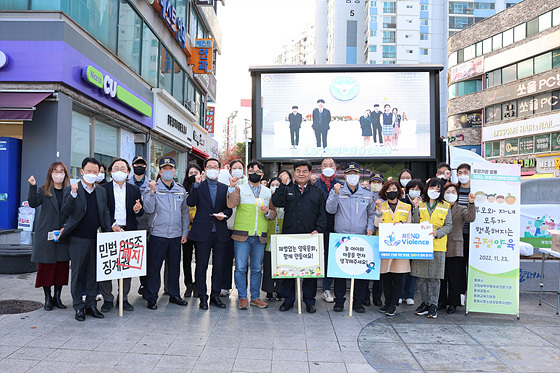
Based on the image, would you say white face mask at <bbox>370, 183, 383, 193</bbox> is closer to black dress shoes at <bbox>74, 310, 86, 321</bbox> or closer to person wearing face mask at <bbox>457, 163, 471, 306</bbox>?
person wearing face mask at <bbox>457, 163, 471, 306</bbox>

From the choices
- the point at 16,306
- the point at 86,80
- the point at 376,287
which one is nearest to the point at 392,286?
the point at 376,287

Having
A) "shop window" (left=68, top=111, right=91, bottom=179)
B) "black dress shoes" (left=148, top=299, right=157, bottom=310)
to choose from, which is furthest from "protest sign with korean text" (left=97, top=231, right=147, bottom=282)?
"shop window" (left=68, top=111, right=91, bottom=179)

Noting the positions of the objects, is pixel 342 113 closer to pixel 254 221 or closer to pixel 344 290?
pixel 254 221

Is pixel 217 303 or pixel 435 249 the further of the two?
pixel 217 303

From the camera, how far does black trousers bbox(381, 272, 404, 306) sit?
19.1 ft

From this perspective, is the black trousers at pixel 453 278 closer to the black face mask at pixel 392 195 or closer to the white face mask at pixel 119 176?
the black face mask at pixel 392 195

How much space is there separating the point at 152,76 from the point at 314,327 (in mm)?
13499

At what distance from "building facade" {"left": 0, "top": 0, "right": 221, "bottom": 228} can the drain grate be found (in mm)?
4001

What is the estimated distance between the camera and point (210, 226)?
5.91m

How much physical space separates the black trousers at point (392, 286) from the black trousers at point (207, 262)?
7.72 feet

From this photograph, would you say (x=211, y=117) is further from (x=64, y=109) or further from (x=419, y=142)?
(x=419, y=142)

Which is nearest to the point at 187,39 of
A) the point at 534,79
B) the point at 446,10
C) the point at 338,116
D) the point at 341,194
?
the point at 338,116

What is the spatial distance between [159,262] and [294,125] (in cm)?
405

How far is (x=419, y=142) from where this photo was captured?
8523 millimetres
